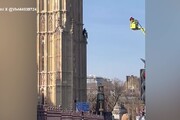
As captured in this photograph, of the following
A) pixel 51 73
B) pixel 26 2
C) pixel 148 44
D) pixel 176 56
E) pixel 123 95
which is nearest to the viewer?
pixel 176 56

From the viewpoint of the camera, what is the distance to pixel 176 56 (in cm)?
172

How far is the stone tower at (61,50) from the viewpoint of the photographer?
41.5m

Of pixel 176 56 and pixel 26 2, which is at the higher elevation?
pixel 26 2

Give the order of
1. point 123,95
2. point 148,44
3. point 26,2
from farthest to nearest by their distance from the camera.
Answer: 1. point 123,95
2. point 26,2
3. point 148,44

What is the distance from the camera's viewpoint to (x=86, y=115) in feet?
40.6

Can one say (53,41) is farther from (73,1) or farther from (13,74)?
(13,74)

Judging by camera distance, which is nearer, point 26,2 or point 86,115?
point 26,2

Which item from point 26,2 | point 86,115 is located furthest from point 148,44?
point 86,115

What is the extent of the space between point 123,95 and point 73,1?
2390 cm

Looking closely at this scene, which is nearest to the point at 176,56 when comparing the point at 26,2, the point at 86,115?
the point at 26,2

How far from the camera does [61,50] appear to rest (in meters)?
42.3

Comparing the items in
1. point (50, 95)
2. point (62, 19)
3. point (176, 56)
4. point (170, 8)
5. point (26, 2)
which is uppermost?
point (62, 19)

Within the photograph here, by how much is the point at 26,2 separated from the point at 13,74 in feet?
1.98

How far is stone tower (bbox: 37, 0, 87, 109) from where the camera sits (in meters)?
41.5
